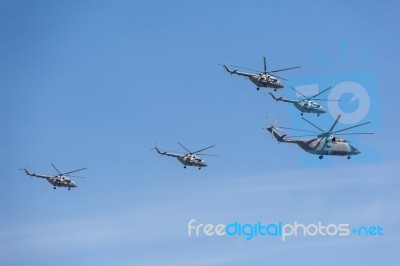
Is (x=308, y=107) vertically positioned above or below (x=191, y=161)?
above

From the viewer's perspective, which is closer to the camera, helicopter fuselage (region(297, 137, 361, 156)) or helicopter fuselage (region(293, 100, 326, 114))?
helicopter fuselage (region(297, 137, 361, 156))

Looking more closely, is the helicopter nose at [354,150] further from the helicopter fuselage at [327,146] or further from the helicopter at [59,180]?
the helicopter at [59,180]

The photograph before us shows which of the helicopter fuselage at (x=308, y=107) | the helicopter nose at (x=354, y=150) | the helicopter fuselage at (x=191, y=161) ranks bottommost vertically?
the helicopter nose at (x=354, y=150)

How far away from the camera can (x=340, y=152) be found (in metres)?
77.5

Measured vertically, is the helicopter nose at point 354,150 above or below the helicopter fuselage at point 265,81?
below

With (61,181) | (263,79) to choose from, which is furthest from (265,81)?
(61,181)

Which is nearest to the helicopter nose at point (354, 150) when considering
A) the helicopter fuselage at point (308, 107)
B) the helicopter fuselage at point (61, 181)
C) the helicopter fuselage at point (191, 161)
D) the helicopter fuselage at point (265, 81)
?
the helicopter fuselage at point (308, 107)

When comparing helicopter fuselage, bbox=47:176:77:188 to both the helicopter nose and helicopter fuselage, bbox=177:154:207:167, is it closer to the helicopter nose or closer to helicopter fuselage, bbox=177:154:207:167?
helicopter fuselage, bbox=177:154:207:167

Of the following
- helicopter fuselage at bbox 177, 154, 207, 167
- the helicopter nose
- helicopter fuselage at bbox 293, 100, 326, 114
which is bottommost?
the helicopter nose

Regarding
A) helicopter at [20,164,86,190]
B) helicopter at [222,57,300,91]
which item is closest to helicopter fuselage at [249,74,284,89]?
helicopter at [222,57,300,91]

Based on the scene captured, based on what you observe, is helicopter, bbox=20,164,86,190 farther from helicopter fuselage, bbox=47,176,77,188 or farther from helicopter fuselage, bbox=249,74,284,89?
helicopter fuselage, bbox=249,74,284,89

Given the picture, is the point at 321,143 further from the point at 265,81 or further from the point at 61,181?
the point at 61,181

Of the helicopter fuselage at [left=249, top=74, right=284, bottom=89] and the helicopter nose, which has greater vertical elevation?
the helicopter fuselage at [left=249, top=74, right=284, bottom=89]

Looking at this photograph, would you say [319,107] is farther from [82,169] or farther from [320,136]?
[82,169]
